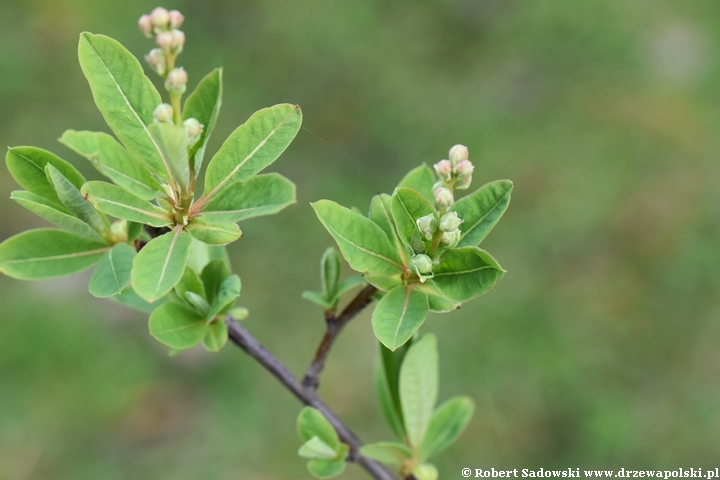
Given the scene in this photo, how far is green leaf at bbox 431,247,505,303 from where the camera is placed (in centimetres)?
113

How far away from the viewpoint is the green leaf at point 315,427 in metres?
1.45

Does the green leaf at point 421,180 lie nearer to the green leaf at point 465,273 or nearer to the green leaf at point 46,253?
the green leaf at point 465,273

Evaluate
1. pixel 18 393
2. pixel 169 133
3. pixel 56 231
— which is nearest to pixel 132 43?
pixel 18 393

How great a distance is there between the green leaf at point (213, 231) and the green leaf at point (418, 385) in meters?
0.64

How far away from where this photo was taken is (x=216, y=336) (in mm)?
1402

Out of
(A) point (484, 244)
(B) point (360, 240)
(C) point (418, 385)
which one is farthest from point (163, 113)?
(A) point (484, 244)

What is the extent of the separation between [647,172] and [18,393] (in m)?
4.57

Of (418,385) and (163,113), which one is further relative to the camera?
(418,385)

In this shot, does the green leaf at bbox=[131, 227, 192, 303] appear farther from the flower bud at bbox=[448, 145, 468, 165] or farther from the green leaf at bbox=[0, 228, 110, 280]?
the flower bud at bbox=[448, 145, 468, 165]

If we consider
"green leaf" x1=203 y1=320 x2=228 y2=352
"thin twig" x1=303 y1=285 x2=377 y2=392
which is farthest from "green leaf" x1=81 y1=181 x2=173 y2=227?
"thin twig" x1=303 y1=285 x2=377 y2=392

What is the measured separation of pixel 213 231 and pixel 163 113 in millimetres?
231

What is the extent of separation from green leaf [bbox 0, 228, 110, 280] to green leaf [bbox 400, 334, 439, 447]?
78 centimetres

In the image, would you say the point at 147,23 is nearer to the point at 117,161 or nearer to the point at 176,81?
the point at 176,81

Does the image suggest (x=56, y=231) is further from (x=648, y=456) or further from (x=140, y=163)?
(x=648, y=456)
